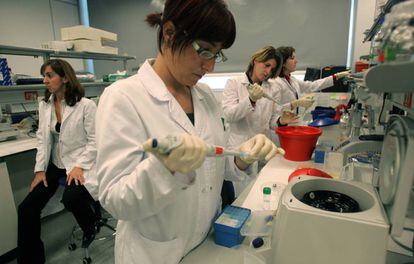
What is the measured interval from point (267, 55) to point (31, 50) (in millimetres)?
2169

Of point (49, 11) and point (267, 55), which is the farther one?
point (49, 11)

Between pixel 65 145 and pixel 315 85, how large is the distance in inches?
112

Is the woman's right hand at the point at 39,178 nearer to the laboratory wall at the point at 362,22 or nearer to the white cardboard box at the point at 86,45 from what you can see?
the white cardboard box at the point at 86,45

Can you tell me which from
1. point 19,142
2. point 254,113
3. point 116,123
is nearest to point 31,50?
point 19,142

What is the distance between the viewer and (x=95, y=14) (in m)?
4.94

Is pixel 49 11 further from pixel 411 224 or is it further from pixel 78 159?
pixel 411 224

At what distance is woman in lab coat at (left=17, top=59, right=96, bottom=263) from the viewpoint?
195 cm

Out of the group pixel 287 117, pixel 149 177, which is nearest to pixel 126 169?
pixel 149 177

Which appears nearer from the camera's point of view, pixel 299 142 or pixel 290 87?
pixel 299 142

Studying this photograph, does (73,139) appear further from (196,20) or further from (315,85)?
(315,85)

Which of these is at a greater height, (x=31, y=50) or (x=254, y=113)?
(x=31, y=50)

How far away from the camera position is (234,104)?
6.93 feet

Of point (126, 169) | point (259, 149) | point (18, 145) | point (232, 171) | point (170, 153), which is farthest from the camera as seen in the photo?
point (18, 145)

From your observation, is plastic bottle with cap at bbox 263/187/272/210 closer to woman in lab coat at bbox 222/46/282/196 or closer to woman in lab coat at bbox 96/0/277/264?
woman in lab coat at bbox 96/0/277/264
